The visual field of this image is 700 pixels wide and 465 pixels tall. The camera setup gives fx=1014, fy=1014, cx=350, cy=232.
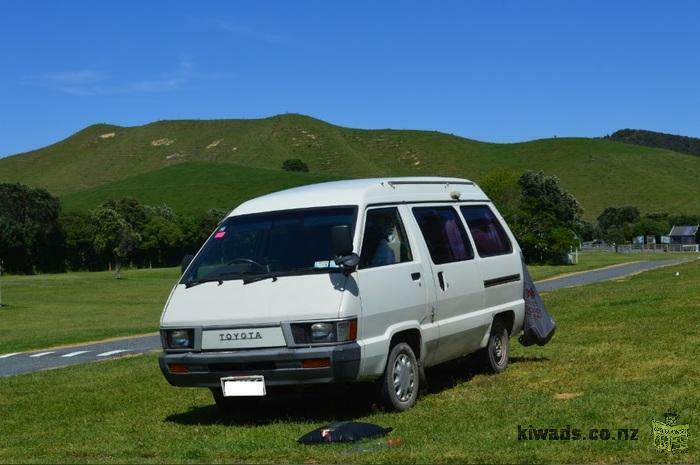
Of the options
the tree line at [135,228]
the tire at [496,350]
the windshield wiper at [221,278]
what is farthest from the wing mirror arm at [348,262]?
the tree line at [135,228]

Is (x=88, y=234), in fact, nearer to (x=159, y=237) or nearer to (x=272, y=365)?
(x=159, y=237)

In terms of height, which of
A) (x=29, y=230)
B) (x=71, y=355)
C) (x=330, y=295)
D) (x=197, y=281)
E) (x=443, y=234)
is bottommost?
(x=71, y=355)

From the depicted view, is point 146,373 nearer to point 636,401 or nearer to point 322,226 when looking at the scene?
point 322,226

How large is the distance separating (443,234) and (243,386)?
3161 millimetres

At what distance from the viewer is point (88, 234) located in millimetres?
108625

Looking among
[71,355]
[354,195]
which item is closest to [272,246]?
[354,195]

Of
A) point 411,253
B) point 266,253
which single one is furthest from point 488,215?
point 266,253

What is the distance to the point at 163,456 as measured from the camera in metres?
8.12

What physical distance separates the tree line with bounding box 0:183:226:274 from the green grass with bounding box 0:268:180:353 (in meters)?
18.1

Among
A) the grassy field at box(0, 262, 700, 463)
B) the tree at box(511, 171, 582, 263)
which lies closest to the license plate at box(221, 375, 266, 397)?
the grassy field at box(0, 262, 700, 463)

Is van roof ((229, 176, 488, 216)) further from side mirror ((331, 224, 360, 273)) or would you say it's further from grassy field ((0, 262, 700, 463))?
grassy field ((0, 262, 700, 463))

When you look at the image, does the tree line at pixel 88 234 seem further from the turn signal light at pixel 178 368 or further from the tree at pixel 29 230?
the turn signal light at pixel 178 368

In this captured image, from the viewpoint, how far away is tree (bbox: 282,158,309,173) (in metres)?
180

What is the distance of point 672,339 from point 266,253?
256 inches
